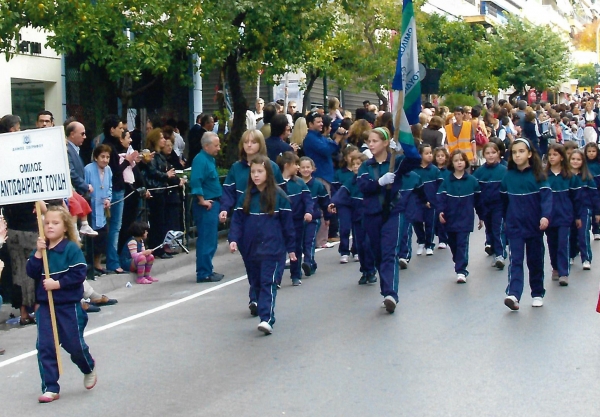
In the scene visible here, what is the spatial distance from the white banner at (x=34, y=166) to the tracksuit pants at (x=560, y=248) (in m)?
6.22

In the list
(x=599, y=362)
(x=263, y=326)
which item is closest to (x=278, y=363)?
(x=263, y=326)

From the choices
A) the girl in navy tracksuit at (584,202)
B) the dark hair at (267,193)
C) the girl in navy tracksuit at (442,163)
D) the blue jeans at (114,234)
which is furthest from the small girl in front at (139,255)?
the girl in navy tracksuit at (584,202)

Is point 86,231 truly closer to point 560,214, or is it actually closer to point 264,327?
point 264,327

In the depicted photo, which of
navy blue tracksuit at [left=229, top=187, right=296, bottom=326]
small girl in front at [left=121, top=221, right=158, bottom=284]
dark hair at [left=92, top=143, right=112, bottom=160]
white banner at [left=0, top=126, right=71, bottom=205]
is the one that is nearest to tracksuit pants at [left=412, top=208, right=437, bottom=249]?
small girl in front at [left=121, top=221, right=158, bottom=284]

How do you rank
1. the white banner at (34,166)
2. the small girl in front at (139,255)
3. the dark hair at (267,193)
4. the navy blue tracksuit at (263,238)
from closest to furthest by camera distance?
the white banner at (34,166) < the navy blue tracksuit at (263,238) < the dark hair at (267,193) < the small girl in front at (139,255)

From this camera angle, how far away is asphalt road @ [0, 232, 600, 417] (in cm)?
726

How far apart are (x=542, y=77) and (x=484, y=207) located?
2952 cm

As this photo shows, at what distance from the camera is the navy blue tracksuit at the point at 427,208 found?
49.0 ft

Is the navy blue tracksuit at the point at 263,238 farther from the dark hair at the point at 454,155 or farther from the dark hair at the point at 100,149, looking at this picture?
the dark hair at the point at 454,155

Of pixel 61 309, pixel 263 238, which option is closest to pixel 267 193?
pixel 263 238

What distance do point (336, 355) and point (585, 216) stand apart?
218 inches

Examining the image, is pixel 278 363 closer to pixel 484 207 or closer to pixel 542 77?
pixel 484 207

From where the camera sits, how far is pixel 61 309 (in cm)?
771

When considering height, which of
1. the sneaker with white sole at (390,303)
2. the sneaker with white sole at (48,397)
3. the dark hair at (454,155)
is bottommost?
the sneaker with white sole at (48,397)
